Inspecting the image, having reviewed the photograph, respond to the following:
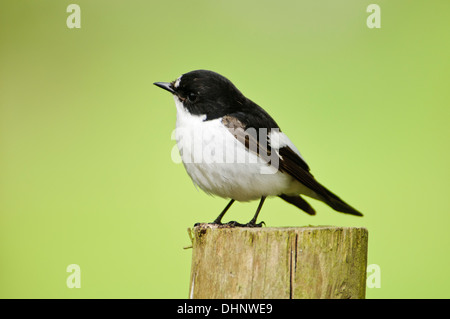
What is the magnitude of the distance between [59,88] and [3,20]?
1.41 m

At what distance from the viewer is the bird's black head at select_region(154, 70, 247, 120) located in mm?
3566

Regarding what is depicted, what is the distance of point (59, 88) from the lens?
746 cm

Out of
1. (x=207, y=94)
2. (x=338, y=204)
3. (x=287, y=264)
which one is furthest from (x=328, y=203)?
(x=287, y=264)

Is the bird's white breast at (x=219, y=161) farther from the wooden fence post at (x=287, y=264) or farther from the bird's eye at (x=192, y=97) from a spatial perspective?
the wooden fence post at (x=287, y=264)

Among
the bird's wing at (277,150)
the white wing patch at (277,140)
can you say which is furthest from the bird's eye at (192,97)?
the white wing patch at (277,140)

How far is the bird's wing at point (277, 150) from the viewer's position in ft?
11.3

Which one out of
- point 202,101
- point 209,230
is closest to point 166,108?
point 202,101

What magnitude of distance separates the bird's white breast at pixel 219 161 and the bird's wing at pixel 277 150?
0.12ft

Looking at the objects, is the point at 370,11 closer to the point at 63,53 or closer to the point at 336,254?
the point at 63,53

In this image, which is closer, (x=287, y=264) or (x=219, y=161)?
(x=287, y=264)

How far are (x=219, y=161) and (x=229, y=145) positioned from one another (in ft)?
0.38

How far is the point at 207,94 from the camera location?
3.57 metres

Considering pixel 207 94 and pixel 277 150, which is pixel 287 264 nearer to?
pixel 277 150

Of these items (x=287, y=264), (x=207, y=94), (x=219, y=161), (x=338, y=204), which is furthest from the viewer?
(x=338, y=204)
